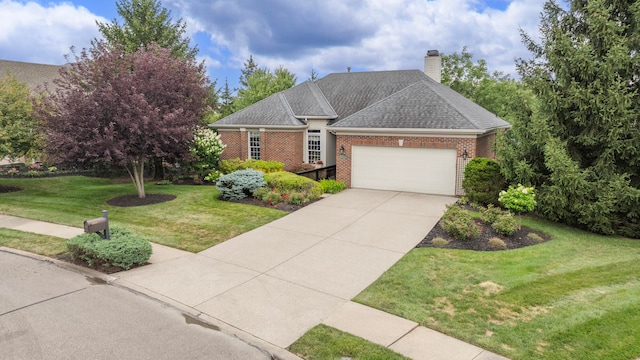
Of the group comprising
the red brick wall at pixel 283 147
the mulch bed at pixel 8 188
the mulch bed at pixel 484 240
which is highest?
the red brick wall at pixel 283 147

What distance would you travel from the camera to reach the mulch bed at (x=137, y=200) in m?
14.4

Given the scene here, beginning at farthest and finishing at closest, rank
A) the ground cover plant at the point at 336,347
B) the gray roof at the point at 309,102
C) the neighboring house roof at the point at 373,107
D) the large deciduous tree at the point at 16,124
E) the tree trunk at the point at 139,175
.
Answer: the gray roof at the point at 309,102 < the neighboring house roof at the point at 373,107 < the tree trunk at the point at 139,175 < the large deciduous tree at the point at 16,124 < the ground cover plant at the point at 336,347

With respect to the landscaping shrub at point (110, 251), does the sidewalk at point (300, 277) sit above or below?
below

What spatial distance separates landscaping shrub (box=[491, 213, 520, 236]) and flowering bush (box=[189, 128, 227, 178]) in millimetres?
13899

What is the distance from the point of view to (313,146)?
67.1 ft

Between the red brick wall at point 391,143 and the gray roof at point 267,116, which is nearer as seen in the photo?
the red brick wall at point 391,143

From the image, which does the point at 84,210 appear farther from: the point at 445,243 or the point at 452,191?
the point at 452,191

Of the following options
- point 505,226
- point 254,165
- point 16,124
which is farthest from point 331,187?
point 16,124

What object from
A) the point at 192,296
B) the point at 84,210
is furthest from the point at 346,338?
the point at 84,210

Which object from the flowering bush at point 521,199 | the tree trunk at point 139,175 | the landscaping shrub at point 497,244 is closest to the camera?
the landscaping shrub at point 497,244

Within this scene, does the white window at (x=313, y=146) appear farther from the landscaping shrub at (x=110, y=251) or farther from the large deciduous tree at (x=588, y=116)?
the landscaping shrub at (x=110, y=251)

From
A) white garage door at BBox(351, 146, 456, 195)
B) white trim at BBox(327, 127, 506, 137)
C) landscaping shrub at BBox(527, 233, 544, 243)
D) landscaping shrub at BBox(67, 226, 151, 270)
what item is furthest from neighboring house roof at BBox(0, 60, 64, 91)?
landscaping shrub at BBox(527, 233, 544, 243)

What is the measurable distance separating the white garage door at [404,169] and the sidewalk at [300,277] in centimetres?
347

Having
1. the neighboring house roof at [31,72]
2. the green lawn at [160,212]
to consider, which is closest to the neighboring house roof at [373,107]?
the green lawn at [160,212]
